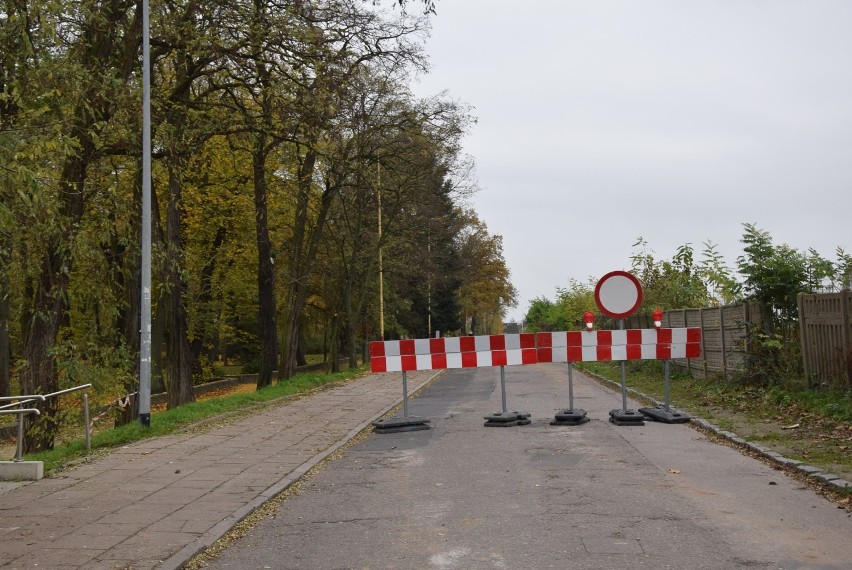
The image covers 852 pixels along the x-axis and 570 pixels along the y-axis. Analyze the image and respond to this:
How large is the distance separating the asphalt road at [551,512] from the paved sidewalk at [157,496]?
0.43 metres

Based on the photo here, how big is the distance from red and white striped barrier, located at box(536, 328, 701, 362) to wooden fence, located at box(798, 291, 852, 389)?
1956mm

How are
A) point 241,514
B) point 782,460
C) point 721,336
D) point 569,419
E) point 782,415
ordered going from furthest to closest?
point 721,336 < point 569,419 < point 782,415 < point 782,460 < point 241,514

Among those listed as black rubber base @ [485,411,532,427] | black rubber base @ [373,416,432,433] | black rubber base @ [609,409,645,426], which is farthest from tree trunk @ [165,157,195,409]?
black rubber base @ [609,409,645,426]

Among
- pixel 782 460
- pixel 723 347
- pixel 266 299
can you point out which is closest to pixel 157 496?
pixel 782 460

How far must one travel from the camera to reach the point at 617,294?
1467 cm

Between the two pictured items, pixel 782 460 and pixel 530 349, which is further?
pixel 530 349

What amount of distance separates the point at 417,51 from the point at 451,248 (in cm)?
4118

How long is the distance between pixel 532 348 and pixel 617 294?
1.62m

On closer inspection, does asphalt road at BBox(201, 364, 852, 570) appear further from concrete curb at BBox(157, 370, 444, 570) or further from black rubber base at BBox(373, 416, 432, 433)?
black rubber base at BBox(373, 416, 432, 433)

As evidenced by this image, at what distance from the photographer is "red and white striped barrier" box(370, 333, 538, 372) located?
15156 millimetres

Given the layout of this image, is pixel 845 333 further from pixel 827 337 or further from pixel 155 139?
pixel 155 139

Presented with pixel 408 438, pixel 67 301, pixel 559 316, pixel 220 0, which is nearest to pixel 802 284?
pixel 408 438

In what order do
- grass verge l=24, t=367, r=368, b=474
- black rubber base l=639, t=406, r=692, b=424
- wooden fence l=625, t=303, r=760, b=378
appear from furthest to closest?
wooden fence l=625, t=303, r=760, b=378 → black rubber base l=639, t=406, r=692, b=424 → grass verge l=24, t=367, r=368, b=474

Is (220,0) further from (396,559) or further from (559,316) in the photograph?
(559,316)
